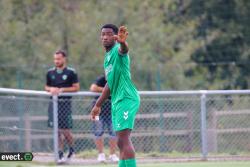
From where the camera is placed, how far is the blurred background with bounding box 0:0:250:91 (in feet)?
83.7

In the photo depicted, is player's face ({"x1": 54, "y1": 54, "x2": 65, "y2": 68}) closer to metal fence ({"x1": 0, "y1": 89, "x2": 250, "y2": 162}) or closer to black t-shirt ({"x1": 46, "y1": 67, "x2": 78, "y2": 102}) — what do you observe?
black t-shirt ({"x1": 46, "y1": 67, "x2": 78, "y2": 102})

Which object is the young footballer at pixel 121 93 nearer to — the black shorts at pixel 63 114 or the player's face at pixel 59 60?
the black shorts at pixel 63 114

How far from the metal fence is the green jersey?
5.08 metres

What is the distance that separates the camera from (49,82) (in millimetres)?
17219

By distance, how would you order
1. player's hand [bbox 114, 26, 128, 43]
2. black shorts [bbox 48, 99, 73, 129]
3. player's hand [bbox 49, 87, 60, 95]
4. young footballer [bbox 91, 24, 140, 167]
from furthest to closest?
black shorts [bbox 48, 99, 73, 129], player's hand [bbox 49, 87, 60, 95], young footballer [bbox 91, 24, 140, 167], player's hand [bbox 114, 26, 128, 43]

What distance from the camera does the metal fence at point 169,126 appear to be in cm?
1755

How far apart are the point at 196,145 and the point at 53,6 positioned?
35.5 ft

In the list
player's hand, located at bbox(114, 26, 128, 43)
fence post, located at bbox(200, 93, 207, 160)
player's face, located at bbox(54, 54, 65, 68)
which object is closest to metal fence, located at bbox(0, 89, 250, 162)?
fence post, located at bbox(200, 93, 207, 160)

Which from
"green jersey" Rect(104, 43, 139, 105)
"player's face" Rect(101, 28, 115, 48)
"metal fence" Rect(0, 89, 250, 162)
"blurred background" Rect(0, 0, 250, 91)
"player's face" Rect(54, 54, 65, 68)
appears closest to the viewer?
"green jersey" Rect(104, 43, 139, 105)

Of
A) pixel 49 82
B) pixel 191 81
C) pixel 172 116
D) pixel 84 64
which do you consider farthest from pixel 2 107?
pixel 191 81

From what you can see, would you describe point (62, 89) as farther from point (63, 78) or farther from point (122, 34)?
point (122, 34)

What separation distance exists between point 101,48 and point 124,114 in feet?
48.1

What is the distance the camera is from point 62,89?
1706 cm

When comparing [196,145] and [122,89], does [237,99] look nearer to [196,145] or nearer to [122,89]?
[196,145]
